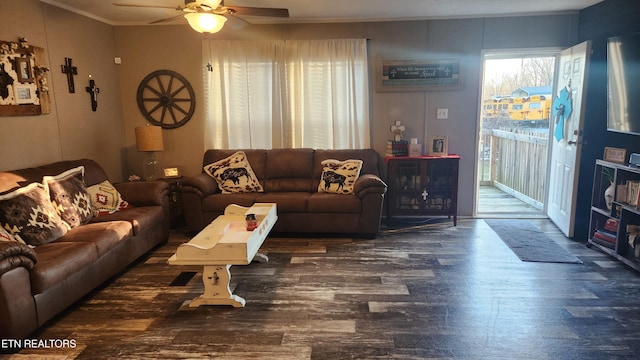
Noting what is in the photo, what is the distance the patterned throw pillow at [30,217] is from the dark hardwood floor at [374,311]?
56 cm

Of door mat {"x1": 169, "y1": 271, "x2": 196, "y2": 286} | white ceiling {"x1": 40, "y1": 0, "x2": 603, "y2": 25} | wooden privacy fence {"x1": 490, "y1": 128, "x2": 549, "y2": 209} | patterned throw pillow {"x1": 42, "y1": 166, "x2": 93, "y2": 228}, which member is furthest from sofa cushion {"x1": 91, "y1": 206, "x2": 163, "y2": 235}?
wooden privacy fence {"x1": 490, "y1": 128, "x2": 549, "y2": 209}

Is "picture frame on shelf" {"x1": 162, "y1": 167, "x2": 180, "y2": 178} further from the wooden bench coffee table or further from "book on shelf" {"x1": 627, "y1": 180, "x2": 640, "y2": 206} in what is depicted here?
"book on shelf" {"x1": 627, "y1": 180, "x2": 640, "y2": 206}

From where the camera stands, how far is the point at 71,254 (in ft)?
8.66

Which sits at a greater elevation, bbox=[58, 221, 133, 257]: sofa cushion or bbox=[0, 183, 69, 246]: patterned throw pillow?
bbox=[0, 183, 69, 246]: patterned throw pillow

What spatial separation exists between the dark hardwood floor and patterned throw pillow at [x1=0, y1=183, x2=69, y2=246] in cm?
56

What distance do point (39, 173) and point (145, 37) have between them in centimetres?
228

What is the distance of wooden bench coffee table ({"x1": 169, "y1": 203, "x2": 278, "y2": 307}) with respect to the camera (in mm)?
2600

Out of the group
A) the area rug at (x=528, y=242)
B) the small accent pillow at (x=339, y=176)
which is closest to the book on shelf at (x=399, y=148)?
the small accent pillow at (x=339, y=176)

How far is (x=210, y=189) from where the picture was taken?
4375 millimetres

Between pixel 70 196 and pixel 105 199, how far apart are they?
16.5 inches

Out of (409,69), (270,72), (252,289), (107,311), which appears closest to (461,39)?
(409,69)

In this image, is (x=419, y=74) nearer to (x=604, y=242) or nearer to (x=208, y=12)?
(x=604, y=242)

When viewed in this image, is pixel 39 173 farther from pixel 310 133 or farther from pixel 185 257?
pixel 310 133

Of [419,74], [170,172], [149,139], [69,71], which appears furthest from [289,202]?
[69,71]
